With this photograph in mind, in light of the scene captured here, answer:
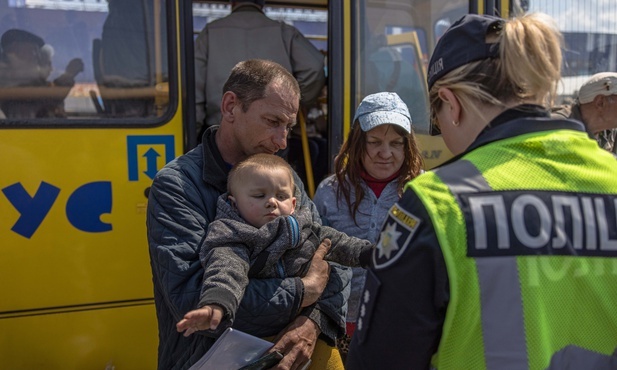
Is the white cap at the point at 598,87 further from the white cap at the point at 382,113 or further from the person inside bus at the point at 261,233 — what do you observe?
the person inside bus at the point at 261,233

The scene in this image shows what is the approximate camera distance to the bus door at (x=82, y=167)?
2904mm

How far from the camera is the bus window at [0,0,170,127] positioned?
9.65 feet

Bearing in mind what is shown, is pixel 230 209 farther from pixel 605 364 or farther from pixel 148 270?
pixel 148 270

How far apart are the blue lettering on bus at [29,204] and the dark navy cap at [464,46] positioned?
7.11 ft

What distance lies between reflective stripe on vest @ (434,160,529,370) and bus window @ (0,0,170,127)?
2.31 meters

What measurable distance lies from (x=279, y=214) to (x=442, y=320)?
88 centimetres

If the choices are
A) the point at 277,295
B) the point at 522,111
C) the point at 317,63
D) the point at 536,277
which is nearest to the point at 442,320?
the point at 536,277

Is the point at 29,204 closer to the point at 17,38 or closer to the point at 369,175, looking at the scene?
the point at 17,38

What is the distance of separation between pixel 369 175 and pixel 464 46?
59.8 inches

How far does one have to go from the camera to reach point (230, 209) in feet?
6.33

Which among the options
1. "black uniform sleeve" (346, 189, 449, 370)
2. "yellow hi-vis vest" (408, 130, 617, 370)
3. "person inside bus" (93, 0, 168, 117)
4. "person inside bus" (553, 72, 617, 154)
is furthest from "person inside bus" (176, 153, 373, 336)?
"person inside bus" (553, 72, 617, 154)

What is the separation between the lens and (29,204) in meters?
2.90

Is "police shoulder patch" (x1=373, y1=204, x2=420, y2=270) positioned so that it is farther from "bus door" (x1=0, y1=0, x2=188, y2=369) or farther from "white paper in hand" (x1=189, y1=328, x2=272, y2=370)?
"bus door" (x1=0, y1=0, x2=188, y2=369)

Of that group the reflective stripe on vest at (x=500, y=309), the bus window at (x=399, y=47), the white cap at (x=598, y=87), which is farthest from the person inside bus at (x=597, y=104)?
the reflective stripe on vest at (x=500, y=309)
